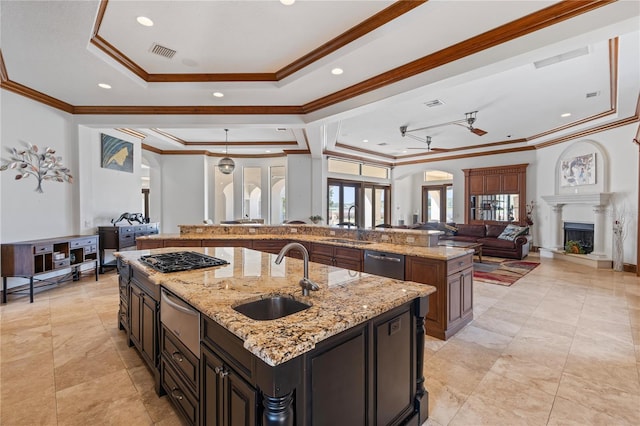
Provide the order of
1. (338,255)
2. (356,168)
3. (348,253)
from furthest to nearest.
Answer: (356,168) < (338,255) < (348,253)

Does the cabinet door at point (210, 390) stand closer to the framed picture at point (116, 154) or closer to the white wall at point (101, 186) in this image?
the white wall at point (101, 186)

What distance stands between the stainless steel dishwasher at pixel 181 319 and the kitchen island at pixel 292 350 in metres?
0.02

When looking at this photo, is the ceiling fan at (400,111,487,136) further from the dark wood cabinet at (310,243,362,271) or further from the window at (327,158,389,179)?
the dark wood cabinet at (310,243,362,271)

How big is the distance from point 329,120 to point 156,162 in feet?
20.1

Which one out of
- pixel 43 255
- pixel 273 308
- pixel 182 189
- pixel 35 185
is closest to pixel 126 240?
pixel 43 255

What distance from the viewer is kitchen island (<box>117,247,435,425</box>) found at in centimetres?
110

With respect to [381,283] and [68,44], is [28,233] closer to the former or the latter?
[68,44]

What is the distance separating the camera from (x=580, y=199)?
22.2 feet

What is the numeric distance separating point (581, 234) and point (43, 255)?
10.9 meters

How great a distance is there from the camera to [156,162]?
8414mm

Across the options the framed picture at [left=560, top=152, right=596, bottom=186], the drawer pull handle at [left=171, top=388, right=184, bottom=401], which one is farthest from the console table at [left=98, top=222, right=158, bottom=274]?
the framed picture at [left=560, top=152, right=596, bottom=186]

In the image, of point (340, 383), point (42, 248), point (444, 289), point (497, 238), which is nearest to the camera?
point (340, 383)

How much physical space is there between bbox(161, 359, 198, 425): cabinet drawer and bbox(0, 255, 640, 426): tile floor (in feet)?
0.52

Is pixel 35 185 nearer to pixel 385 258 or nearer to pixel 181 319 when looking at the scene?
pixel 181 319
